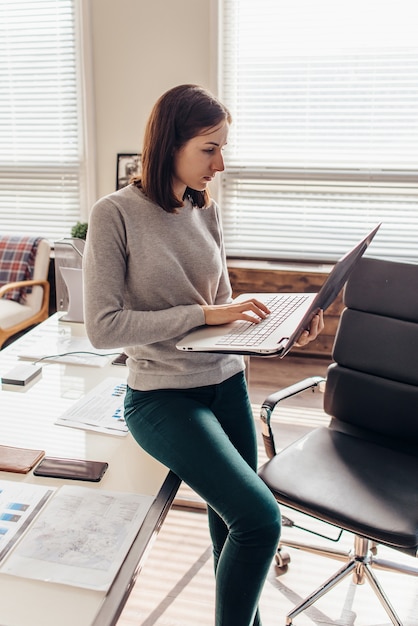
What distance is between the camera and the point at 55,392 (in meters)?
1.67

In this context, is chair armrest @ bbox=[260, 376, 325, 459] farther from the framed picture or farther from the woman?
the framed picture

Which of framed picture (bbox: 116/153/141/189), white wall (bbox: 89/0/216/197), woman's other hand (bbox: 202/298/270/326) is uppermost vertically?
white wall (bbox: 89/0/216/197)

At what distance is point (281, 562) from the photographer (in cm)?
190

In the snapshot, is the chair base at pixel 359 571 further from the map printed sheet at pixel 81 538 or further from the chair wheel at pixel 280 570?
the map printed sheet at pixel 81 538

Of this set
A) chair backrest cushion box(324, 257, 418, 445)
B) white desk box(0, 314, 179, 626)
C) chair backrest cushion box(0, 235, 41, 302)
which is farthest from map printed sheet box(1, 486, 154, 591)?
chair backrest cushion box(0, 235, 41, 302)

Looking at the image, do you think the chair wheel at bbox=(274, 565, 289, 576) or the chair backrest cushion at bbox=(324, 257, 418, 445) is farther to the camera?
the chair wheel at bbox=(274, 565, 289, 576)

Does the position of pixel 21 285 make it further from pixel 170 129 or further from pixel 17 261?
pixel 170 129

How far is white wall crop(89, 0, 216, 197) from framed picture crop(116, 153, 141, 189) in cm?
5

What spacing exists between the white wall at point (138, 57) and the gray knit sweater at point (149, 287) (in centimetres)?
245

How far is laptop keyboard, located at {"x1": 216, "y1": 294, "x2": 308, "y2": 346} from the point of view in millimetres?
1274

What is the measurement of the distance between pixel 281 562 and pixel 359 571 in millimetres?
262

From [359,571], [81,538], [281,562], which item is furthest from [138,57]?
[81,538]

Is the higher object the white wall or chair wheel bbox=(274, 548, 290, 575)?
the white wall

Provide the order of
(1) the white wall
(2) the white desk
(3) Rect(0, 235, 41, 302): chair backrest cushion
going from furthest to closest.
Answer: (3) Rect(0, 235, 41, 302): chair backrest cushion, (1) the white wall, (2) the white desk
